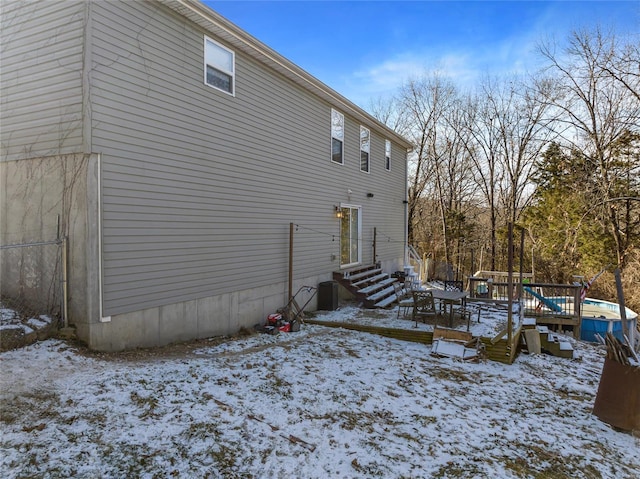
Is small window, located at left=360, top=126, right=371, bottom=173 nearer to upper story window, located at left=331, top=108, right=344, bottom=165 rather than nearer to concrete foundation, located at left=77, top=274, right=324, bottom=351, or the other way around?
upper story window, located at left=331, top=108, right=344, bottom=165

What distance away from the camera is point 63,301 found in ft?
16.5

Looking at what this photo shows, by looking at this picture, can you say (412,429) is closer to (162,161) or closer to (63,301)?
(63,301)

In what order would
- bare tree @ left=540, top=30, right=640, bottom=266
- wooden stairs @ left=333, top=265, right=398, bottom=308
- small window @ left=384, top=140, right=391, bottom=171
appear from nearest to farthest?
1. wooden stairs @ left=333, top=265, right=398, bottom=308
2. bare tree @ left=540, top=30, right=640, bottom=266
3. small window @ left=384, top=140, right=391, bottom=171

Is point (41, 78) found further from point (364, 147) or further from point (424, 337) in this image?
point (364, 147)

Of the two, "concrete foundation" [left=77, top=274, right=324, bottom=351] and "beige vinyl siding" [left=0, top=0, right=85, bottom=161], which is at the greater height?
→ "beige vinyl siding" [left=0, top=0, right=85, bottom=161]

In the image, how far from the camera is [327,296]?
32.6ft

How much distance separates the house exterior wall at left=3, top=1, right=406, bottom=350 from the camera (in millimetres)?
5000

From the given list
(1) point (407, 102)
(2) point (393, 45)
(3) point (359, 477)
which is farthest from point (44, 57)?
(1) point (407, 102)

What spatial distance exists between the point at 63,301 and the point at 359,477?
4518 mm

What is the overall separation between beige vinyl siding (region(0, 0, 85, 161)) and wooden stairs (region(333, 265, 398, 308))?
24.3ft

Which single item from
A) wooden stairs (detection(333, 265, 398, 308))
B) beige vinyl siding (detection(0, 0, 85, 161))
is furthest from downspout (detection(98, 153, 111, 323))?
wooden stairs (detection(333, 265, 398, 308))

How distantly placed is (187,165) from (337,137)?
236 inches

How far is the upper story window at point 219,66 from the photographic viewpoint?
6.73 meters

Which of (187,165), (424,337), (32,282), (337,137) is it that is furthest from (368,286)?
(32,282)
